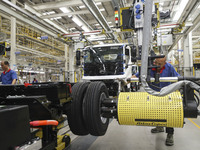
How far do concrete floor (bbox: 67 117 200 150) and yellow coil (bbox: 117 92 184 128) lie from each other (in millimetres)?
980

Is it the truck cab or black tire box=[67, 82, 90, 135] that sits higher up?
the truck cab

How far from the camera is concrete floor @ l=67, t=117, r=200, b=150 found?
2.64m

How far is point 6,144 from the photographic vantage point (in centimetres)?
98

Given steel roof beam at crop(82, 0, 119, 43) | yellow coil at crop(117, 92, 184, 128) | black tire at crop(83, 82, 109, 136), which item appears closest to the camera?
yellow coil at crop(117, 92, 184, 128)

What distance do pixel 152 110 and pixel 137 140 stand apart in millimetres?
1399

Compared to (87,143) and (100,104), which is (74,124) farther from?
(87,143)

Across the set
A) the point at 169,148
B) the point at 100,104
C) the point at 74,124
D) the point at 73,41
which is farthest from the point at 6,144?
the point at 73,41

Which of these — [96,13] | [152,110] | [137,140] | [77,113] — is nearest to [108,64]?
[96,13]

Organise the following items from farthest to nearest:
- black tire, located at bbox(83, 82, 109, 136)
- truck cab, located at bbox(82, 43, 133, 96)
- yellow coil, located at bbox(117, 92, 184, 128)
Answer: truck cab, located at bbox(82, 43, 133, 96), black tire, located at bbox(83, 82, 109, 136), yellow coil, located at bbox(117, 92, 184, 128)

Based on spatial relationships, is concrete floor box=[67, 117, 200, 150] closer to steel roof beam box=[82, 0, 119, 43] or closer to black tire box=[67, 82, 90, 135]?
black tire box=[67, 82, 90, 135]

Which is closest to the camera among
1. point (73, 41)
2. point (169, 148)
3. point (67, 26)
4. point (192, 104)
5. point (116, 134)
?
point (192, 104)

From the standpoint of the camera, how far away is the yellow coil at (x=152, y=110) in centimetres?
178

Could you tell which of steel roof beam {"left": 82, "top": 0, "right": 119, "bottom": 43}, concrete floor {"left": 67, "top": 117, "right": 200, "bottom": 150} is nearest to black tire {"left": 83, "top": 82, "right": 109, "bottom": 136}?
concrete floor {"left": 67, "top": 117, "right": 200, "bottom": 150}

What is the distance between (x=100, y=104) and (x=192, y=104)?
1161mm
